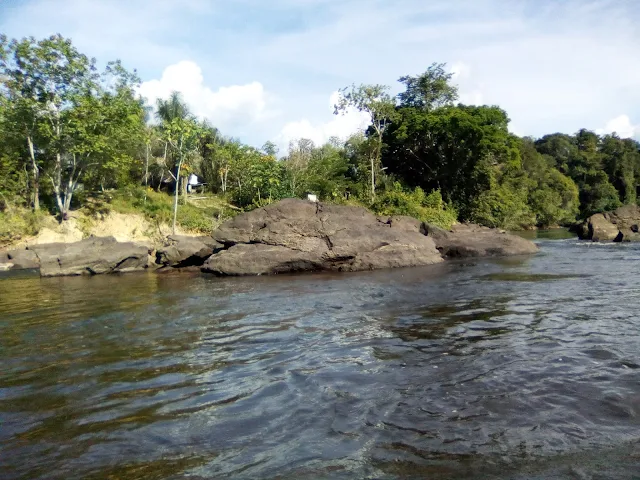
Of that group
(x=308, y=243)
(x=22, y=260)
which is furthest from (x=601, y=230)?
(x=22, y=260)

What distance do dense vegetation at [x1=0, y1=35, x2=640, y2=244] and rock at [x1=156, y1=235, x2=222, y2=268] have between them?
29.3ft

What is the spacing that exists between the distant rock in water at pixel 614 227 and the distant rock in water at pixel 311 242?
17.4 metres

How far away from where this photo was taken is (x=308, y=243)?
20.3 metres

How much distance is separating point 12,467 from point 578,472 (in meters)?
4.61

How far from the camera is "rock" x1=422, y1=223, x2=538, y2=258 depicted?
80.2 ft

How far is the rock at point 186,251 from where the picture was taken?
2216 centimetres

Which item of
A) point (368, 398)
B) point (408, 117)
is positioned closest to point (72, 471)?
point (368, 398)

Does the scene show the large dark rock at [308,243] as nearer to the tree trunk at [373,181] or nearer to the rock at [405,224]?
the rock at [405,224]

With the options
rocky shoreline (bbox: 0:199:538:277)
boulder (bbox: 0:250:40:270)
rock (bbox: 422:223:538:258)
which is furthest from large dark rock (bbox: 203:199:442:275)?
boulder (bbox: 0:250:40:270)

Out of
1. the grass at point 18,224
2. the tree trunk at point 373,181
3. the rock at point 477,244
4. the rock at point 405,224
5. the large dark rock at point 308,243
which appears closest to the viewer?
the large dark rock at point 308,243

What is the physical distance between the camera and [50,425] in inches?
204

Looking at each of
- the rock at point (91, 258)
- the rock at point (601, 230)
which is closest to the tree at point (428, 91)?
the rock at point (601, 230)

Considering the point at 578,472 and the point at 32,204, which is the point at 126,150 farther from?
the point at 578,472

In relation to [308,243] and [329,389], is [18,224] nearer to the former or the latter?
[308,243]
